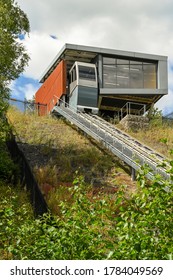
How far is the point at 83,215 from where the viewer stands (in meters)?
5.65

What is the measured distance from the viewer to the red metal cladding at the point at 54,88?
33.9 m

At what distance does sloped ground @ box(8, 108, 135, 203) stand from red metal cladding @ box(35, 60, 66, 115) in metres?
5.86

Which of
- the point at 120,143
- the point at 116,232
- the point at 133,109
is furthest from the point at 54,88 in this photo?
the point at 116,232

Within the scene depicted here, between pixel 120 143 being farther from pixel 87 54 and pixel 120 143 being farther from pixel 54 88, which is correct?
pixel 54 88

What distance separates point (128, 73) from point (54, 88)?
20.6 ft

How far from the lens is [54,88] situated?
36.1 metres

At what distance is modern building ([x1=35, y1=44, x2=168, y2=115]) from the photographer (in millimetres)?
32344

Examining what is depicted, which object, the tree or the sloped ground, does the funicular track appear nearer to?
the sloped ground

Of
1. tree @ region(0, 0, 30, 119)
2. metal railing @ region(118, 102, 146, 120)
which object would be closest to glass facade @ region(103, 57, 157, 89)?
metal railing @ region(118, 102, 146, 120)

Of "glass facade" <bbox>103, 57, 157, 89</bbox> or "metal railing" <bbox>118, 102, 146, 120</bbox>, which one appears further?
"metal railing" <bbox>118, 102, 146, 120</bbox>

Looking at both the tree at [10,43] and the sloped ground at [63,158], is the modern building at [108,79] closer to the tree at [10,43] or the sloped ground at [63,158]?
the sloped ground at [63,158]

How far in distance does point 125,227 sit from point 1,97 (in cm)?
1250

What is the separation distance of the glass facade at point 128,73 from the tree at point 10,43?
14637 millimetres

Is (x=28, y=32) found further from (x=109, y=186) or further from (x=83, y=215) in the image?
(x=83, y=215)
